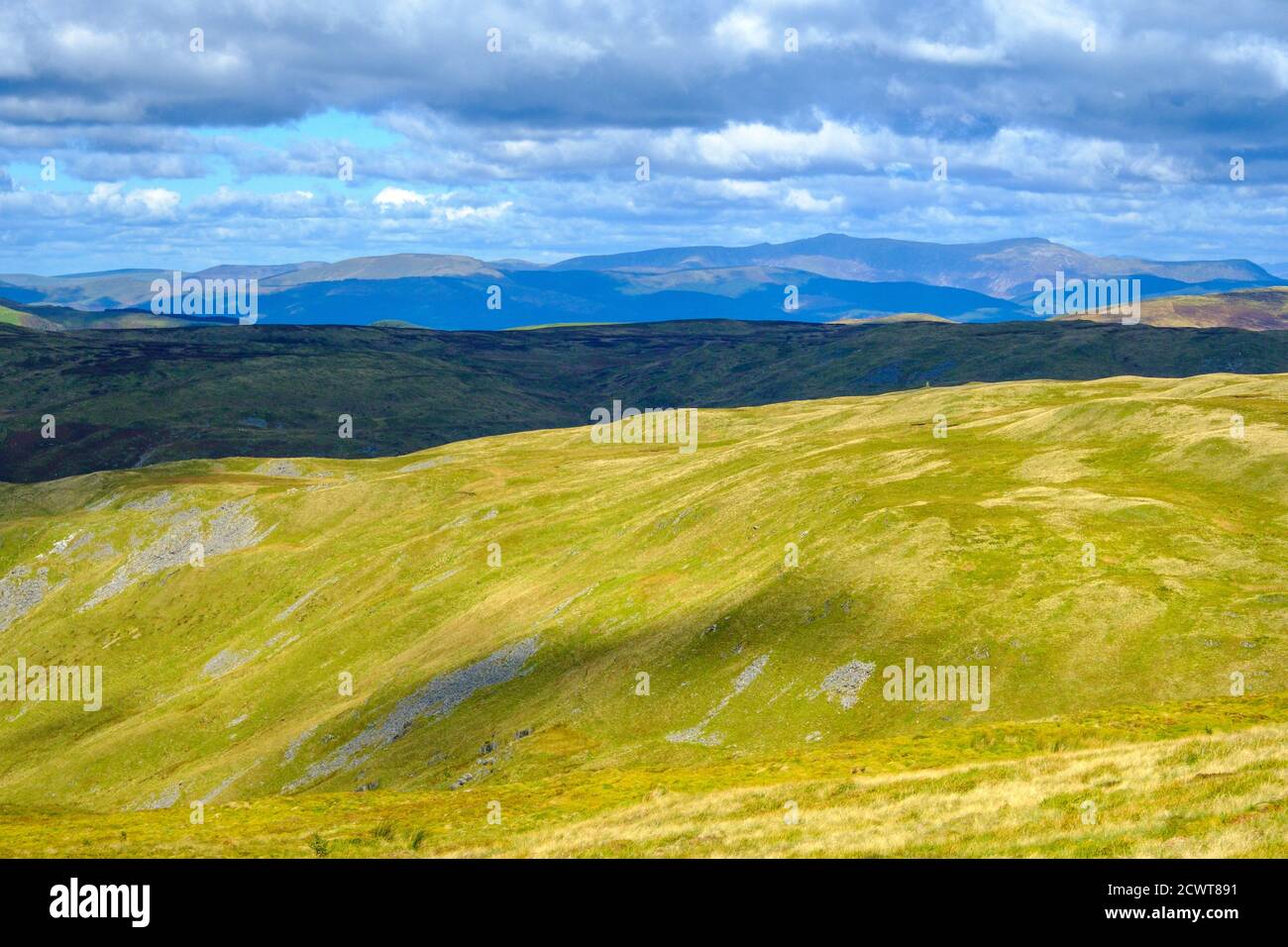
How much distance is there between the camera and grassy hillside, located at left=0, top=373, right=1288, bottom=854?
43219mm

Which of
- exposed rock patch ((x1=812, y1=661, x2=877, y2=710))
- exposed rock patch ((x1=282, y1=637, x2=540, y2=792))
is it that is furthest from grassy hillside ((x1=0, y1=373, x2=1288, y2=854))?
exposed rock patch ((x1=282, y1=637, x2=540, y2=792))

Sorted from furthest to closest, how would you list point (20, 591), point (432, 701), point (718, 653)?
point (20, 591)
point (432, 701)
point (718, 653)

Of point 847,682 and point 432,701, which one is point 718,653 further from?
point 432,701

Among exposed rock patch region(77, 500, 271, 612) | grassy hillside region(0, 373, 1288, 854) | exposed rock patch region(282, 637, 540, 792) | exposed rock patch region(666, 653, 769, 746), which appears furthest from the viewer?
exposed rock patch region(77, 500, 271, 612)

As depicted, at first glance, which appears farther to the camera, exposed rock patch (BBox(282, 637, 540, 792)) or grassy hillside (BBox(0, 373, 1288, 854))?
exposed rock patch (BBox(282, 637, 540, 792))

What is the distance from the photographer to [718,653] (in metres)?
76.2

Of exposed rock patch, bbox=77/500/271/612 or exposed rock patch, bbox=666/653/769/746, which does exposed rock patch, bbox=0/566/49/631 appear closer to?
exposed rock patch, bbox=77/500/271/612

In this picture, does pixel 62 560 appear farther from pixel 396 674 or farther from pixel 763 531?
pixel 763 531

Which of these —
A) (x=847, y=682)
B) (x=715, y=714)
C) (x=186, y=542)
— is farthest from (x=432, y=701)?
(x=186, y=542)

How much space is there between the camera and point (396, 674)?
9688 centimetres

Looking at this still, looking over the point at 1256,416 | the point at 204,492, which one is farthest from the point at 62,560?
the point at 1256,416
